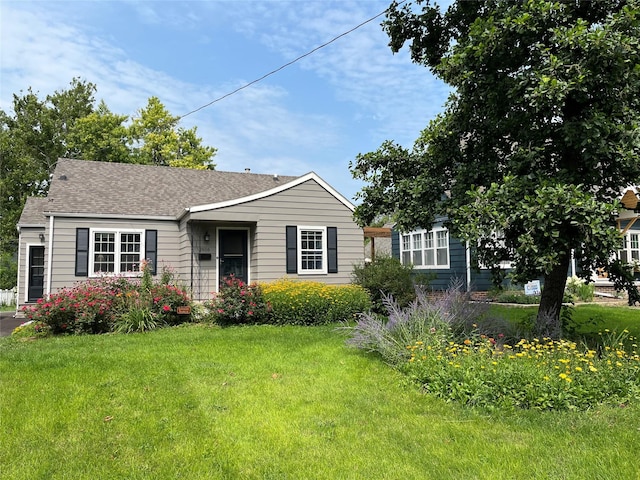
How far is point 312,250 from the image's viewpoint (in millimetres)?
12367

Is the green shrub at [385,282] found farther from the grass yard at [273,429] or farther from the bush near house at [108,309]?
the grass yard at [273,429]

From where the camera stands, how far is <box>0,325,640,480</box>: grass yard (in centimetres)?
294

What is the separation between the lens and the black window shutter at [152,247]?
12.2 meters

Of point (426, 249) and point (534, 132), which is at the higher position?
point (534, 132)

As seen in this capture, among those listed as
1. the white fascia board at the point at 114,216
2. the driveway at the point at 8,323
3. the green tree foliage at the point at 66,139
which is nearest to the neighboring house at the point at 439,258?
the white fascia board at the point at 114,216

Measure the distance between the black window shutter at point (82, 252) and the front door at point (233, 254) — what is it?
3.43 metres

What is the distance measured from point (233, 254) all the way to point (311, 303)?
12.6ft

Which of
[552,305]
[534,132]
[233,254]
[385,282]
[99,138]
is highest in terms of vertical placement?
[99,138]

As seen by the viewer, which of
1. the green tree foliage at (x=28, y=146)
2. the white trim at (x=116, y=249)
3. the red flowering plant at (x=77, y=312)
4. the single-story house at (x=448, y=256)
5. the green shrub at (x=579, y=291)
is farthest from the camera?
the green tree foliage at (x=28, y=146)

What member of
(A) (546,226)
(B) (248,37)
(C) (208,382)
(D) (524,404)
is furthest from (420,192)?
(B) (248,37)

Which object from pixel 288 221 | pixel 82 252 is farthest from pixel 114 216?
pixel 288 221

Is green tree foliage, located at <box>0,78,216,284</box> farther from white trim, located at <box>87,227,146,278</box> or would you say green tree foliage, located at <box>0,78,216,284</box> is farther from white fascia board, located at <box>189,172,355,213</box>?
white fascia board, located at <box>189,172,355,213</box>

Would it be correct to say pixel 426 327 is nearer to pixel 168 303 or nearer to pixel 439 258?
pixel 168 303

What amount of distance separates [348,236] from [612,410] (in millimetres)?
9229
